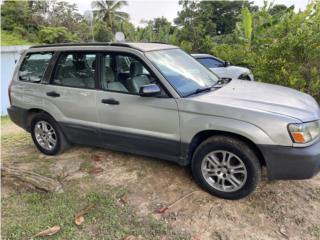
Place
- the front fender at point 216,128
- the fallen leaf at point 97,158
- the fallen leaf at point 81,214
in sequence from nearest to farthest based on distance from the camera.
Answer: the front fender at point 216,128 → the fallen leaf at point 81,214 → the fallen leaf at point 97,158

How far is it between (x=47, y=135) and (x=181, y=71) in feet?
8.38

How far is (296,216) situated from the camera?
318 cm

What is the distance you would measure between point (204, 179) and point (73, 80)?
242cm

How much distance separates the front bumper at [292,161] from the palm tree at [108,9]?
32.7m

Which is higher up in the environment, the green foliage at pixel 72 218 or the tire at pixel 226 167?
the tire at pixel 226 167

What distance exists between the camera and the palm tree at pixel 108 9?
33.6m

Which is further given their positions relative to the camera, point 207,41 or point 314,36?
point 207,41

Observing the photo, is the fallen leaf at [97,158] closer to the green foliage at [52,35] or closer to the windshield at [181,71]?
the windshield at [181,71]

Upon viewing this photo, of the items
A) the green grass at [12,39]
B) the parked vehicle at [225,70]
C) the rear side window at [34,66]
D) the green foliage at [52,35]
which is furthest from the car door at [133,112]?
the green foliage at [52,35]

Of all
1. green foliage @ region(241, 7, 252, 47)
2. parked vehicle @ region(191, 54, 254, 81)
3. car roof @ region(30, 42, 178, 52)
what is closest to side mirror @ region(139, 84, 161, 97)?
car roof @ region(30, 42, 178, 52)

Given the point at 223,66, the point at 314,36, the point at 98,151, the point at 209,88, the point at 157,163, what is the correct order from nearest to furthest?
the point at 209,88
the point at 157,163
the point at 98,151
the point at 314,36
the point at 223,66

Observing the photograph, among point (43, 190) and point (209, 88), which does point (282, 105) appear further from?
point (43, 190)

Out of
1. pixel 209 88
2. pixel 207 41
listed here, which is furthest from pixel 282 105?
pixel 207 41

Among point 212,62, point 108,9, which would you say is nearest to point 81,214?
point 212,62
